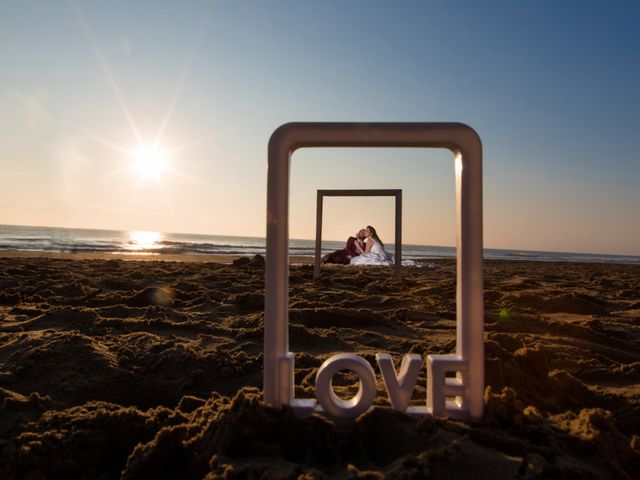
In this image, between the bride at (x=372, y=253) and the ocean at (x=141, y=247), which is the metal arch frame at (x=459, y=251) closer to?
the bride at (x=372, y=253)

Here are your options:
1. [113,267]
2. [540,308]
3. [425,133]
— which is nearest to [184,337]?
[425,133]

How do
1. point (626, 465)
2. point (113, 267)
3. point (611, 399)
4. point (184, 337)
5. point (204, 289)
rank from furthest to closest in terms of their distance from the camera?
point (113, 267) < point (204, 289) < point (184, 337) < point (611, 399) < point (626, 465)

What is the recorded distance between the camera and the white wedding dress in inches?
411

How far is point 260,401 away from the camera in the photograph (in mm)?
1566

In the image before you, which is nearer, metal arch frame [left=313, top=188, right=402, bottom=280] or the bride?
metal arch frame [left=313, top=188, right=402, bottom=280]

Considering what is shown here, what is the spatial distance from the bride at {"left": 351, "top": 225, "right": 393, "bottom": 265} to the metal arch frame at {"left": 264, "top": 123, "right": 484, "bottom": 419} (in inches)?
344

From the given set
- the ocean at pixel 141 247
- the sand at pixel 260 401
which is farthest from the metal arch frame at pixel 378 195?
the ocean at pixel 141 247

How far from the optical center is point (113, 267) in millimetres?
8086

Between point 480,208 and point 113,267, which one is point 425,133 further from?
point 113,267

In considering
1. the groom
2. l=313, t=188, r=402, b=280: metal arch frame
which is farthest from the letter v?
the groom

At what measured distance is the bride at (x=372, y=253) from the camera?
10.5 meters

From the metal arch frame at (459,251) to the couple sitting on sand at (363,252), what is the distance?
887 centimetres

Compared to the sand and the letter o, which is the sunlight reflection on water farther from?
the letter o

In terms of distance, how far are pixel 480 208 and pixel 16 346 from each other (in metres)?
2.79
